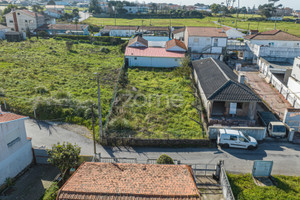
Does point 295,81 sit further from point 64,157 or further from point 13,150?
point 13,150

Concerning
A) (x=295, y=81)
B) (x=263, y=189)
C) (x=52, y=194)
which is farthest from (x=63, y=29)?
(x=263, y=189)

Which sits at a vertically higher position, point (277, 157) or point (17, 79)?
point (17, 79)

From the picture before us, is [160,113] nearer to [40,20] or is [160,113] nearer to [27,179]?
[27,179]

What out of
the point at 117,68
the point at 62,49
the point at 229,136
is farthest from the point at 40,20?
the point at 229,136

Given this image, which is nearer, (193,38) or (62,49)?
(193,38)

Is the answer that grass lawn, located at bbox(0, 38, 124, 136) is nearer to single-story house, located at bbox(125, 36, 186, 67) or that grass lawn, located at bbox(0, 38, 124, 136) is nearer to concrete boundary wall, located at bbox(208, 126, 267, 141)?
single-story house, located at bbox(125, 36, 186, 67)

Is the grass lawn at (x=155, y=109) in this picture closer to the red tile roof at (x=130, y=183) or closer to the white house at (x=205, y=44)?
the red tile roof at (x=130, y=183)

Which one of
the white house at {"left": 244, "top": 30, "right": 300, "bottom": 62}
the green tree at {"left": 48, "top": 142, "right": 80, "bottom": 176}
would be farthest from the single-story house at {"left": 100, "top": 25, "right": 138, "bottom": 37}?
the green tree at {"left": 48, "top": 142, "right": 80, "bottom": 176}
